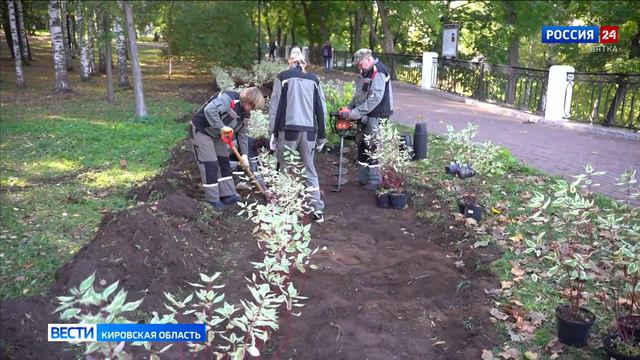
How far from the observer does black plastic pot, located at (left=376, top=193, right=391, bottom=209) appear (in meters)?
6.87

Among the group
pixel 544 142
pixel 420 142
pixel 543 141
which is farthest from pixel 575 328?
pixel 543 141

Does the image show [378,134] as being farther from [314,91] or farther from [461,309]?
[461,309]

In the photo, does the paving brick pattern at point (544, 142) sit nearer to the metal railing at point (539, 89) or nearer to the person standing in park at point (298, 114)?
the metal railing at point (539, 89)

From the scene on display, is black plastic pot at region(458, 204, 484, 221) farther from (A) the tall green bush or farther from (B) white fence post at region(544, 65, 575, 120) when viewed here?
(A) the tall green bush

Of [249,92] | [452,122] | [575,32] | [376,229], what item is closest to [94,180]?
[249,92]

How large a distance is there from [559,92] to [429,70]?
8132 mm

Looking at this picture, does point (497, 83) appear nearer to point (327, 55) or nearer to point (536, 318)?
point (536, 318)

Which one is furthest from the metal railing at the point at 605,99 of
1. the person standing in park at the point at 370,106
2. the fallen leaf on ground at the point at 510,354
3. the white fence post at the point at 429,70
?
the fallen leaf on ground at the point at 510,354

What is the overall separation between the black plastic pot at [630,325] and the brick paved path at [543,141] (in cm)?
339

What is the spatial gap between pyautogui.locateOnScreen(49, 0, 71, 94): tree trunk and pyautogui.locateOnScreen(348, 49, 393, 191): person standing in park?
43.7 feet

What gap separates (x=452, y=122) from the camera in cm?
1261

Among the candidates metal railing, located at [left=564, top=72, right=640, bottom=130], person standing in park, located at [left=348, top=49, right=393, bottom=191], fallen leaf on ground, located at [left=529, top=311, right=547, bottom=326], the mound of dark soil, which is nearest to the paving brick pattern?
metal railing, located at [left=564, top=72, right=640, bottom=130]

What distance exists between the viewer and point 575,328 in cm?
359

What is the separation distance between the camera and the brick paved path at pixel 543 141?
8180mm
